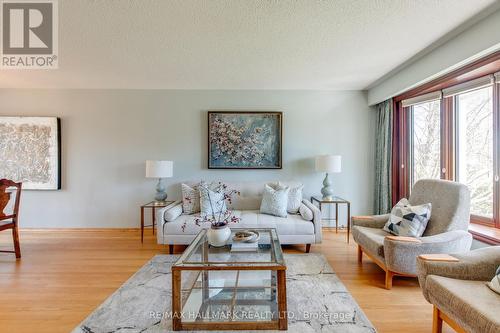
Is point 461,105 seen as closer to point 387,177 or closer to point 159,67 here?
point 387,177

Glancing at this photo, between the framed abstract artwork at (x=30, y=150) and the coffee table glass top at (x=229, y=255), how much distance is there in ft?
10.8

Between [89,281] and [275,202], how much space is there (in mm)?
2252

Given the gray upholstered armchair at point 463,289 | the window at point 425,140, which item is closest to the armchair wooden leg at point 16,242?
the gray upholstered armchair at point 463,289

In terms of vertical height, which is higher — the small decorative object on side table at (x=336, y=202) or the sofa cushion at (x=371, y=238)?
the small decorative object on side table at (x=336, y=202)

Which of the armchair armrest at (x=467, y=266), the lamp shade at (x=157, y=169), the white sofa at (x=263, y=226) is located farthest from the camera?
the lamp shade at (x=157, y=169)

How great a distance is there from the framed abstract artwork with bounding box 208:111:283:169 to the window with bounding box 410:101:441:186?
6.43ft

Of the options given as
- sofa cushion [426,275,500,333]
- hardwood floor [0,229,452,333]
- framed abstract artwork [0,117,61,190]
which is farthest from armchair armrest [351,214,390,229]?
framed abstract artwork [0,117,61,190]

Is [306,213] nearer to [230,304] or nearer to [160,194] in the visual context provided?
[230,304]

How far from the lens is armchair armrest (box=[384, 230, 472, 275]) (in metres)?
2.11

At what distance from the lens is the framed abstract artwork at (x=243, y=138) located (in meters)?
4.05

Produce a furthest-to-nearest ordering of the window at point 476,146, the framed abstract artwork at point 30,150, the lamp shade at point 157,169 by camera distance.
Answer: the framed abstract artwork at point 30,150, the lamp shade at point 157,169, the window at point 476,146

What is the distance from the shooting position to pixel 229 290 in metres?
2.11

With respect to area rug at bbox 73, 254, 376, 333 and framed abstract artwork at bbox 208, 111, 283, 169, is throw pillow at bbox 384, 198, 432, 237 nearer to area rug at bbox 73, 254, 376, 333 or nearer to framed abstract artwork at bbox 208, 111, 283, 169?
area rug at bbox 73, 254, 376, 333

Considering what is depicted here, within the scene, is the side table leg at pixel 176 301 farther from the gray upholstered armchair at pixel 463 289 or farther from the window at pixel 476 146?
the window at pixel 476 146
